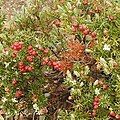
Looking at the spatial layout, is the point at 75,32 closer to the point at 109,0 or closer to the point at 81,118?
the point at 109,0

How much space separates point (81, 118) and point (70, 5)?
3.28ft

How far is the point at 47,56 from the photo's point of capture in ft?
13.0

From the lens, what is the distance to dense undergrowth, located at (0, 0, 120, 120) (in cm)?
366

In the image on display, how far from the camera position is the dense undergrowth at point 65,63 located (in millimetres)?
3656

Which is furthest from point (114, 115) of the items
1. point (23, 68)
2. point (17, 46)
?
point (17, 46)

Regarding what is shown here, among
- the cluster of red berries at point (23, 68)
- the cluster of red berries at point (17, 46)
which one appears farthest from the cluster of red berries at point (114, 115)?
the cluster of red berries at point (17, 46)

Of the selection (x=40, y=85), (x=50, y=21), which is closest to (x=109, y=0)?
(x=50, y=21)

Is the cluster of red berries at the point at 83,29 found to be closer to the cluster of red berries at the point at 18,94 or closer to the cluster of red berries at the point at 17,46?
the cluster of red berries at the point at 17,46

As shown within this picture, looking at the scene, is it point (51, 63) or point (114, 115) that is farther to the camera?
point (51, 63)

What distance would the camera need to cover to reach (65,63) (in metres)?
3.79

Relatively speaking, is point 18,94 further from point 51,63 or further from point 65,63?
point 65,63

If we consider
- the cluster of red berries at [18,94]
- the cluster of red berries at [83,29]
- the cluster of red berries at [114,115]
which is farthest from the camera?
the cluster of red berries at [18,94]

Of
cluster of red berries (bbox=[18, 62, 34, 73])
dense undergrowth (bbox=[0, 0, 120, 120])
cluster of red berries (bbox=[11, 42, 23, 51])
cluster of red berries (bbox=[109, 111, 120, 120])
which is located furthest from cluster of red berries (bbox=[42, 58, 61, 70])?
cluster of red berries (bbox=[109, 111, 120, 120])

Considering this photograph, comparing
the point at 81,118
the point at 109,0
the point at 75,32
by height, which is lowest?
the point at 81,118
